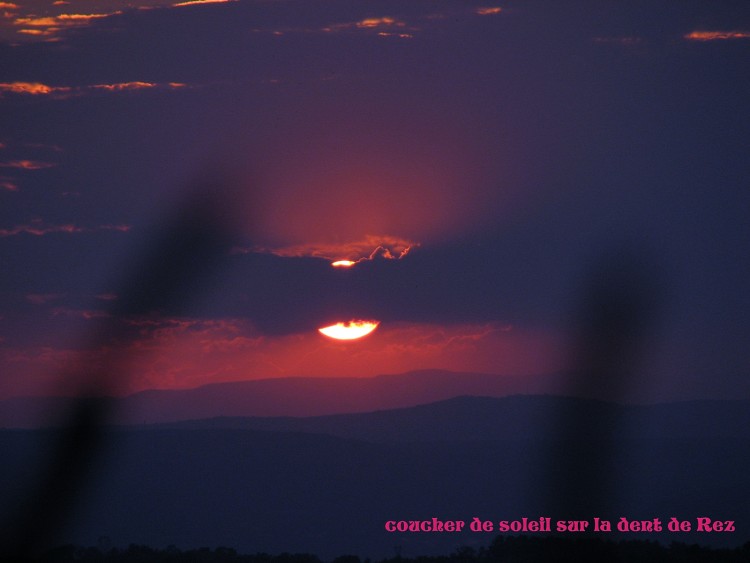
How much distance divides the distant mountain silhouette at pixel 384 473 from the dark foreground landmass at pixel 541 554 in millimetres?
5739

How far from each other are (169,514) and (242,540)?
5376 mm

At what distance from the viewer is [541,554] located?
82.5ft

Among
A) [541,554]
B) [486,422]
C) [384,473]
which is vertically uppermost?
[486,422]

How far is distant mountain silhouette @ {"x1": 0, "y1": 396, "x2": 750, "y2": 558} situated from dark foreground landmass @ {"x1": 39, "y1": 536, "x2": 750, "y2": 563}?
5.74 m

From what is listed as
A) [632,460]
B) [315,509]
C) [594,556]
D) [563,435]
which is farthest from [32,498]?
[632,460]

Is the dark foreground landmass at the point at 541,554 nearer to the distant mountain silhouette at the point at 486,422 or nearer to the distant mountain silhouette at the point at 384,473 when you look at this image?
the distant mountain silhouette at the point at 384,473

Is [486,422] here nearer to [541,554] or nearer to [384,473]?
[384,473]

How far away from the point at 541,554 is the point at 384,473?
3666cm

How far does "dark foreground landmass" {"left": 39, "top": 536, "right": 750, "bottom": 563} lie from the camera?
80.7 ft

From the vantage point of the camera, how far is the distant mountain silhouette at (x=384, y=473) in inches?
1821

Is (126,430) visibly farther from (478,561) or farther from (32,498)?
(478,561)

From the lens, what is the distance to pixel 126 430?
2330 inches

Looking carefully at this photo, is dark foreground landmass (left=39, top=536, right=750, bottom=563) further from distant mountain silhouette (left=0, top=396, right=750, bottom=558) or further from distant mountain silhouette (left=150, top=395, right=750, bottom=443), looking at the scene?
distant mountain silhouette (left=150, top=395, right=750, bottom=443)

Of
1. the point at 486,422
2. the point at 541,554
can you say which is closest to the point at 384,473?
the point at 486,422
